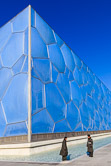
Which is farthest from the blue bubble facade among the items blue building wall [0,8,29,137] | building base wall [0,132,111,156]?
building base wall [0,132,111,156]

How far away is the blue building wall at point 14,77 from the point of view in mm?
10312

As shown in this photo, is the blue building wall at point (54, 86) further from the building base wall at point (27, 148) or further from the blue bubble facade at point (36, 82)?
the building base wall at point (27, 148)

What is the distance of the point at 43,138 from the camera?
10.6 meters

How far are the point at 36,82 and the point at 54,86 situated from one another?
2.06 m

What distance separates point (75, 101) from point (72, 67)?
10.3ft

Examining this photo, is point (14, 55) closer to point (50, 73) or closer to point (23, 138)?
point (50, 73)

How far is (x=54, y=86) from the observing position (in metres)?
12.8

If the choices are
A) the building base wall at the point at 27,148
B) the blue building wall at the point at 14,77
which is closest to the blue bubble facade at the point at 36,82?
the blue building wall at the point at 14,77

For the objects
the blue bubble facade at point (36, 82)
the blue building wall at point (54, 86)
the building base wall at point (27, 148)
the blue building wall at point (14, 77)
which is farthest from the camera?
the blue building wall at point (54, 86)

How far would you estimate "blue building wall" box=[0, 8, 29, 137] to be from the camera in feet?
33.8

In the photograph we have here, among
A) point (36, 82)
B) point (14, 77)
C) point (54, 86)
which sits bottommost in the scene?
point (36, 82)

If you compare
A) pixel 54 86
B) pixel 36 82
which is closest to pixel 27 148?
pixel 36 82

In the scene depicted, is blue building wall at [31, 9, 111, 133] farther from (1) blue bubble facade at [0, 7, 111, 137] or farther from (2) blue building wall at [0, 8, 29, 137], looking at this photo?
(2) blue building wall at [0, 8, 29, 137]

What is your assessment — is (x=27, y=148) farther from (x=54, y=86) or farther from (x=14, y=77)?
(x=54, y=86)
